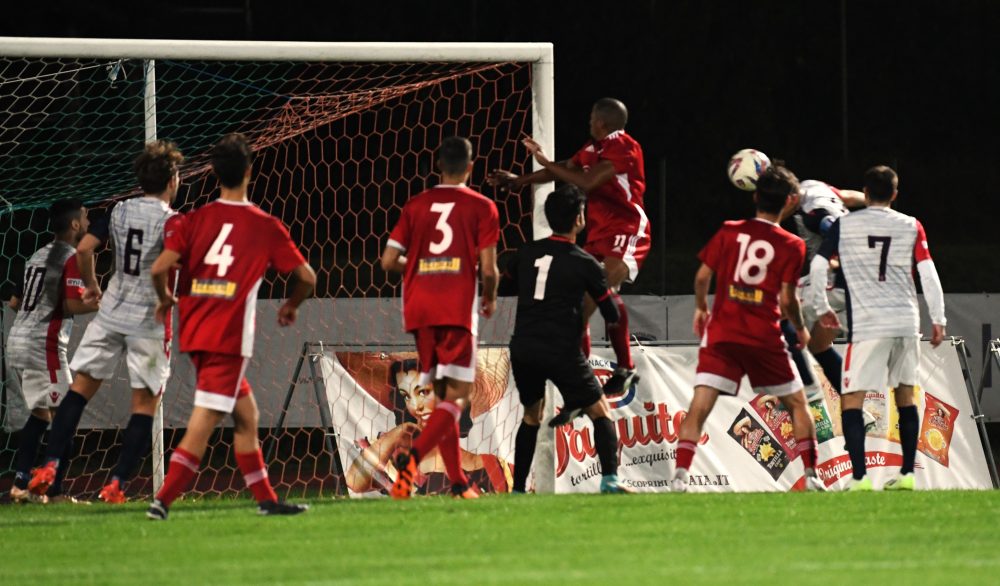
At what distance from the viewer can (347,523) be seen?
675cm

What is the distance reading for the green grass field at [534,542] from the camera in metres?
5.33

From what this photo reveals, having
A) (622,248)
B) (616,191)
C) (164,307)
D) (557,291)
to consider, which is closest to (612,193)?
(616,191)

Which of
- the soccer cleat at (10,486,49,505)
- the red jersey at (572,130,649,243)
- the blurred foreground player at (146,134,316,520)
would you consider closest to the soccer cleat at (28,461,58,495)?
the soccer cleat at (10,486,49,505)

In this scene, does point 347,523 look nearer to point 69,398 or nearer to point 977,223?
point 69,398

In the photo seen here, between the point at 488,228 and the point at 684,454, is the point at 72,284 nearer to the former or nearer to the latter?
the point at 488,228

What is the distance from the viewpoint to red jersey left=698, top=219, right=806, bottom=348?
820 cm

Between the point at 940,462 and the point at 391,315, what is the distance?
205 inches

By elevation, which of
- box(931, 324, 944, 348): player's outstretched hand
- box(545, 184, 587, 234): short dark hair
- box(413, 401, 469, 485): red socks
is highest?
box(545, 184, 587, 234): short dark hair

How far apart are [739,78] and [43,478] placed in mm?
17252

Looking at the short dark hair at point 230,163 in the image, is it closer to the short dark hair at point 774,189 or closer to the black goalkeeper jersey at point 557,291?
the black goalkeeper jersey at point 557,291

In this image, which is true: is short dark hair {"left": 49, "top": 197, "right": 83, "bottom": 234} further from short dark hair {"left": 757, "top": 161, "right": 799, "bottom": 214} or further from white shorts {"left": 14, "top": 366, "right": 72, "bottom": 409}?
short dark hair {"left": 757, "top": 161, "right": 799, "bottom": 214}

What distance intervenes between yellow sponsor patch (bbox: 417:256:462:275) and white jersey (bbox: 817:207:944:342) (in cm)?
249

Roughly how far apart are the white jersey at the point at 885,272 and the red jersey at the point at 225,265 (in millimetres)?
3731

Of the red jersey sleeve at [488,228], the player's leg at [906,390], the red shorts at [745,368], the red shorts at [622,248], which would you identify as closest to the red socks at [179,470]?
the red jersey sleeve at [488,228]
